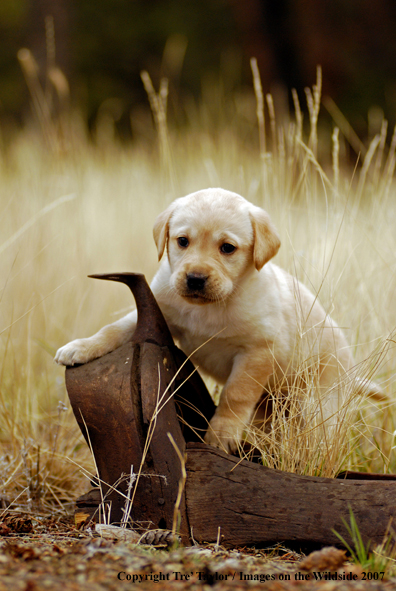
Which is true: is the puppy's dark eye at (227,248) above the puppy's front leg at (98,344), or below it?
above

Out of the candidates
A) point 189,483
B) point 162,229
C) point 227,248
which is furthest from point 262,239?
point 189,483

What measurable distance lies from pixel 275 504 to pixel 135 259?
2.87 metres

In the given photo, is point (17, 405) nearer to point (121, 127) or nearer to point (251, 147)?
point (251, 147)

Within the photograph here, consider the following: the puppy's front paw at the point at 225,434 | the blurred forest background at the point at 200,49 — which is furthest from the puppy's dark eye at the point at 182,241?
the blurred forest background at the point at 200,49

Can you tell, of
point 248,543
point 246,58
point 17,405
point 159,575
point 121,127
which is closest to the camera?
point 159,575

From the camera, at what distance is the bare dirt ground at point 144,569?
4.78 ft

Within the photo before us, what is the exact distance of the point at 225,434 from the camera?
7.97ft

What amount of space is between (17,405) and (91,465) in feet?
1.70

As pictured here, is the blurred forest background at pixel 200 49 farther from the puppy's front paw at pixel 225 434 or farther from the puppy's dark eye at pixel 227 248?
the puppy's front paw at pixel 225 434

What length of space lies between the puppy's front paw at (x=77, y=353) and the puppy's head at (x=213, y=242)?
43cm

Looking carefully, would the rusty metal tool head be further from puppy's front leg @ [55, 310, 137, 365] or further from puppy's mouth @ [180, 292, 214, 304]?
puppy's mouth @ [180, 292, 214, 304]

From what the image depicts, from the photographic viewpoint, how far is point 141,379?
7.31 ft

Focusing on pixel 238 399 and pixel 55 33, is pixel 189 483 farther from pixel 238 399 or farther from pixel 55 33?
pixel 55 33

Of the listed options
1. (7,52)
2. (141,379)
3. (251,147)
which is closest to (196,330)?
(141,379)
